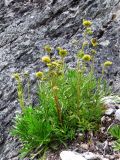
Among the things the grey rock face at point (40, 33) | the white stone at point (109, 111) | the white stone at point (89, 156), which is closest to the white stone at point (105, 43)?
the grey rock face at point (40, 33)

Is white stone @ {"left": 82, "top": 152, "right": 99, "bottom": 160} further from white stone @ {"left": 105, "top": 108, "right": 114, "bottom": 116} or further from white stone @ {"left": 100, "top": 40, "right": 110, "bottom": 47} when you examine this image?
white stone @ {"left": 100, "top": 40, "right": 110, "bottom": 47}

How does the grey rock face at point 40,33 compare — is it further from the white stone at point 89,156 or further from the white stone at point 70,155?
the white stone at point 89,156

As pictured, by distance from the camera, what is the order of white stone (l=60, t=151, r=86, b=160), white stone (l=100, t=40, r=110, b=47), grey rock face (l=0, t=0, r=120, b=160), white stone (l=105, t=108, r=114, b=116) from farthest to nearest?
white stone (l=100, t=40, r=110, b=47), grey rock face (l=0, t=0, r=120, b=160), white stone (l=105, t=108, r=114, b=116), white stone (l=60, t=151, r=86, b=160)

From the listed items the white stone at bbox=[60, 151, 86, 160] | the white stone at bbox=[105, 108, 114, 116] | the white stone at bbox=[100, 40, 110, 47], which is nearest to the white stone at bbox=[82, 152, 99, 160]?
the white stone at bbox=[60, 151, 86, 160]

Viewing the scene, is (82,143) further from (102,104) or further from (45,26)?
(45,26)

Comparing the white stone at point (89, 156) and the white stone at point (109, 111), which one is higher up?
the white stone at point (89, 156)

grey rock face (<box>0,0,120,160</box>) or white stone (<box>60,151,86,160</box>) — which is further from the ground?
white stone (<box>60,151,86,160</box>)

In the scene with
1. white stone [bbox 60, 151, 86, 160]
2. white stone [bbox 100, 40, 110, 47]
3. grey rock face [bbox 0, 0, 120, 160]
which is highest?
white stone [bbox 60, 151, 86, 160]
